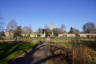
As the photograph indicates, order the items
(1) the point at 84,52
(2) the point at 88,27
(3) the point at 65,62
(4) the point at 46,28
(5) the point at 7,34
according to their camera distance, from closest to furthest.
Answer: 1. (1) the point at 84,52
2. (3) the point at 65,62
3. (5) the point at 7,34
4. (4) the point at 46,28
5. (2) the point at 88,27

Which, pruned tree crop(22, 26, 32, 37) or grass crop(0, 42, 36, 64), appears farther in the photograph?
pruned tree crop(22, 26, 32, 37)

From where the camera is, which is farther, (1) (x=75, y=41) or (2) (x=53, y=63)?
(2) (x=53, y=63)

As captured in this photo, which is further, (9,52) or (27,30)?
(27,30)

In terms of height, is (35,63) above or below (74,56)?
below

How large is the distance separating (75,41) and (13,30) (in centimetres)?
6174

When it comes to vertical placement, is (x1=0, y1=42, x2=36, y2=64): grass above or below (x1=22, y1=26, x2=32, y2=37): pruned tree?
below

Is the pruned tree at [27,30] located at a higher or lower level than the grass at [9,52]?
higher

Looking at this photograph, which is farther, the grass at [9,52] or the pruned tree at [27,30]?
the pruned tree at [27,30]

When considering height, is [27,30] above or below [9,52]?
above

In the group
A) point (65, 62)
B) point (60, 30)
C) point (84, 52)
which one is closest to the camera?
point (84, 52)

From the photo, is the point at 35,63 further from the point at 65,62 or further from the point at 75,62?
the point at 75,62

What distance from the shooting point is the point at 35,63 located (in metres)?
11.4

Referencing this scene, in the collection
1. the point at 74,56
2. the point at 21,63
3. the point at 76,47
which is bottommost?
the point at 21,63

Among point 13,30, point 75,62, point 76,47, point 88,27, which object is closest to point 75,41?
point 76,47
